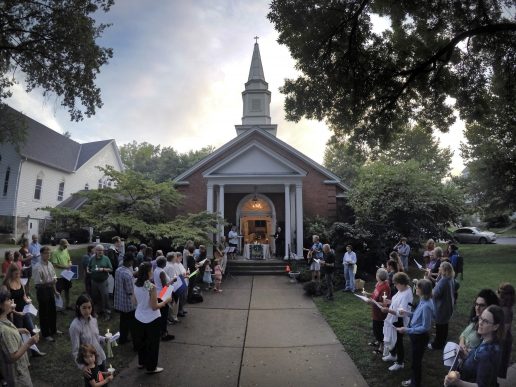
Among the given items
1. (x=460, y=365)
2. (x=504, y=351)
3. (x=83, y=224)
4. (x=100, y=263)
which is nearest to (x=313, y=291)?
(x=100, y=263)

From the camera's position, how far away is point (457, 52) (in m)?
8.16

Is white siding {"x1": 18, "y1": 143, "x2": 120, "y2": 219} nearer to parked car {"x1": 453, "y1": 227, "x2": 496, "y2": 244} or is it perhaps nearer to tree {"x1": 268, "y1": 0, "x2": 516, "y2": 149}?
tree {"x1": 268, "y1": 0, "x2": 516, "y2": 149}

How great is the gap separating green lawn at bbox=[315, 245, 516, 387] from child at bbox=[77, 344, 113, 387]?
13.4 ft

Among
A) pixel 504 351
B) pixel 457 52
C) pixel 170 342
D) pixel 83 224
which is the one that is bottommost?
pixel 170 342

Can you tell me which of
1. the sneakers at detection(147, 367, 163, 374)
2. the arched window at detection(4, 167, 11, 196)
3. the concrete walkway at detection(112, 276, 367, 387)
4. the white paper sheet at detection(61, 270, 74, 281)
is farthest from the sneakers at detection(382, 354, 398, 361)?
the arched window at detection(4, 167, 11, 196)

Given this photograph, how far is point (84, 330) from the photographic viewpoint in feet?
14.3

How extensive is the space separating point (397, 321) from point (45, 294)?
685cm

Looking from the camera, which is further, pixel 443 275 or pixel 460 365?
pixel 443 275

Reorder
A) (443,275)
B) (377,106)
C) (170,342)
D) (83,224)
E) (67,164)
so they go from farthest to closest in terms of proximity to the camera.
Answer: (67,164), (83,224), (377,106), (170,342), (443,275)

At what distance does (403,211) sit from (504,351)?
11.5 meters

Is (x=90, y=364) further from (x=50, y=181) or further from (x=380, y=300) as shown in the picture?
(x=50, y=181)

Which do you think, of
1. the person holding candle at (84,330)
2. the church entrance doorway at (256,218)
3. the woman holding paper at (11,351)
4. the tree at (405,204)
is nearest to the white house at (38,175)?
the church entrance doorway at (256,218)

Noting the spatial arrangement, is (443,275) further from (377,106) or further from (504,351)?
(377,106)

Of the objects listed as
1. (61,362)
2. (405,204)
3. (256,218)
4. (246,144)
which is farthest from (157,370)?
(246,144)
